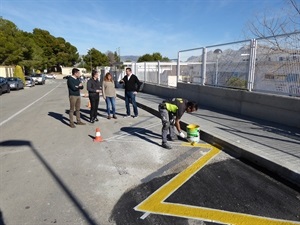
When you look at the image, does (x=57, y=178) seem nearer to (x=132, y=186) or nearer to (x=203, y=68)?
(x=132, y=186)

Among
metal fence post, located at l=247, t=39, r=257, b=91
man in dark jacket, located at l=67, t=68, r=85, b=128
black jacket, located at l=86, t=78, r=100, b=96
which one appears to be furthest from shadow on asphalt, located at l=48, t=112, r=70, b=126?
metal fence post, located at l=247, t=39, r=257, b=91

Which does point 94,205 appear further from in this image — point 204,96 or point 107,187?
point 204,96

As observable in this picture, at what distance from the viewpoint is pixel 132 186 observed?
3711 millimetres

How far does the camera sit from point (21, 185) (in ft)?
12.3

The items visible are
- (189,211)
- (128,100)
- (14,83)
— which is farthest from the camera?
(14,83)

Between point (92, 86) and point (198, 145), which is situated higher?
point (92, 86)

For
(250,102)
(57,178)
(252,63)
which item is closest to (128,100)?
(250,102)

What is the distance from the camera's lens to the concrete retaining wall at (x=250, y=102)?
6395mm

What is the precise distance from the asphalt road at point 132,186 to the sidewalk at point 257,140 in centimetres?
28

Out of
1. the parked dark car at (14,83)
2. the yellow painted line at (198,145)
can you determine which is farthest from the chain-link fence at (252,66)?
the parked dark car at (14,83)

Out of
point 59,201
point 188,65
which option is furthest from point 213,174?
point 188,65

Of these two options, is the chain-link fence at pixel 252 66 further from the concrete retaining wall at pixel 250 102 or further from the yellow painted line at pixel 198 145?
the yellow painted line at pixel 198 145

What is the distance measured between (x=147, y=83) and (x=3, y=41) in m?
29.1

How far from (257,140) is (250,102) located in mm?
2736
